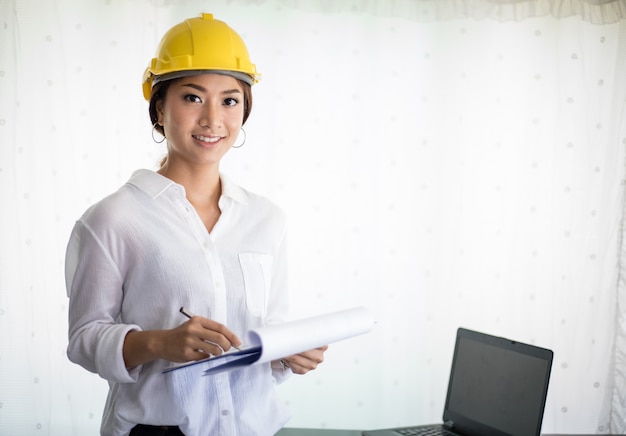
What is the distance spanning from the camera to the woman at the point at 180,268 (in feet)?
3.76

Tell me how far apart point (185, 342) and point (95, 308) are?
0.23 m

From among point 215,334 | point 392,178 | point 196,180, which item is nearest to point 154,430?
point 215,334

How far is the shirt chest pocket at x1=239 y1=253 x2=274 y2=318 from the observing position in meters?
1.26

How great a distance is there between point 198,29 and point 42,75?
1.47 metres

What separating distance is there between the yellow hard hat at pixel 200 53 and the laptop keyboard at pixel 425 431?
3.42 ft

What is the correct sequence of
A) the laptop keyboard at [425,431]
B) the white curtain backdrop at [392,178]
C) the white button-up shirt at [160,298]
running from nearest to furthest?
the white button-up shirt at [160,298], the laptop keyboard at [425,431], the white curtain backdrop at [392,178]

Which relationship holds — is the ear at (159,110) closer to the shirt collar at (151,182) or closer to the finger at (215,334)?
the shirt collar at (151,182)

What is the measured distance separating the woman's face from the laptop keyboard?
0.94 meters

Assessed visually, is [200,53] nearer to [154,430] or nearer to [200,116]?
[200,116]

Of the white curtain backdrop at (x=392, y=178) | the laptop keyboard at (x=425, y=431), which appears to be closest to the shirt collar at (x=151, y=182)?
the laptop keyboard at (x=425, y=431)

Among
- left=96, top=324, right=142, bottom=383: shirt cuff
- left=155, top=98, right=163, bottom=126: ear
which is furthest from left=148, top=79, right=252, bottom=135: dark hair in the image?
left=96, top=324, right=142, bottom=383: shirt cuff

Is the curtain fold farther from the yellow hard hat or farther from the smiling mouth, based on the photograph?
the smiling mouth

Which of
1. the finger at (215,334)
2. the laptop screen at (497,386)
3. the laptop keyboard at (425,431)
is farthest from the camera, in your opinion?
the laptop keyboard at (425,431)

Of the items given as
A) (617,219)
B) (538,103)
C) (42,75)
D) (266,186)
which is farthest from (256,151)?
(617,219)
